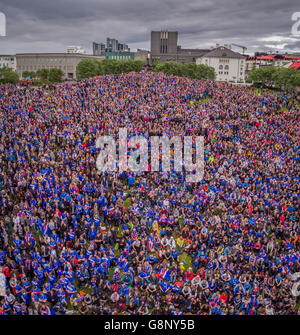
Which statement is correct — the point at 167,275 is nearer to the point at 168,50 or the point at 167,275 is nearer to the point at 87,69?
the point at 87,69

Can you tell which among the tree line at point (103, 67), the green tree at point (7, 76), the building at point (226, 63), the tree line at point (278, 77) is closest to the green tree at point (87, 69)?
the tree line at point (103, 67)

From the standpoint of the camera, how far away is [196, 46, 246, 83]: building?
95.7 meters

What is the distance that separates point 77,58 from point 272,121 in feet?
332

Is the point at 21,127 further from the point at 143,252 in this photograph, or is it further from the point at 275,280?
the point at 275,280

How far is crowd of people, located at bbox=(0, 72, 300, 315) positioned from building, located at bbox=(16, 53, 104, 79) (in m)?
92.3

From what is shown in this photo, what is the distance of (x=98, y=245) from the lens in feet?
40.9

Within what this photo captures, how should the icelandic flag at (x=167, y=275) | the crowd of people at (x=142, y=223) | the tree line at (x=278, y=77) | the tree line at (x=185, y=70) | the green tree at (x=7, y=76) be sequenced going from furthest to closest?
the tree line at (x=185, y=70), the green tree at (x=7, y=76), the tree line at (x=278, y=77), the icelandic flag at (x=167, y=275), the crowd of people at (x=142, y=223)

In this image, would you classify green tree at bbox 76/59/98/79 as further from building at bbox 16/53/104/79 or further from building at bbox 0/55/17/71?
building at bbox 0/55/17/71

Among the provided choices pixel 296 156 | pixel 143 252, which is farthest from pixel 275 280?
pixel 296 156

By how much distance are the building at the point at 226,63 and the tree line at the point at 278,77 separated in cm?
1717

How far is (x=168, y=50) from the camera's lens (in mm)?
117000

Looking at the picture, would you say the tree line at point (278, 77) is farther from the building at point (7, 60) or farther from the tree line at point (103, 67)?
the building at point (7, 60)

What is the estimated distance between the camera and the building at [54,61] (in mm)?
110625

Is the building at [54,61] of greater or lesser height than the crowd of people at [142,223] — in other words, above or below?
above
